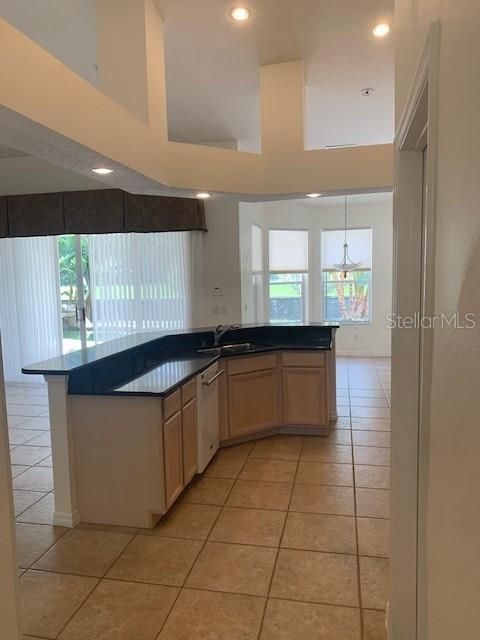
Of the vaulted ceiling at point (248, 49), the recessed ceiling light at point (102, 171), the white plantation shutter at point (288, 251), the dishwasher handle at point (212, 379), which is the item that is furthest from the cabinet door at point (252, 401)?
the white plantation shutter at point (288, 251)

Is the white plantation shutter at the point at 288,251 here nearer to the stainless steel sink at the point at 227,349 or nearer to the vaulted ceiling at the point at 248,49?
the vaulted ceiling at the point at 248,49

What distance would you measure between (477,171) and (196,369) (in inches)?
107

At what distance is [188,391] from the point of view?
10.4 ft

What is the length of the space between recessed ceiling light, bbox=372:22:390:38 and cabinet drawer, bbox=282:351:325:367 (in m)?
2.52

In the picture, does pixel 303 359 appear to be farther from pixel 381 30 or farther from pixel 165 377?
pixel 381 30

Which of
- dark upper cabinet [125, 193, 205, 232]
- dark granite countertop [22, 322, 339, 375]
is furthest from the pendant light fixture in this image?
dark granite countertop [22, 322, 339, 375]

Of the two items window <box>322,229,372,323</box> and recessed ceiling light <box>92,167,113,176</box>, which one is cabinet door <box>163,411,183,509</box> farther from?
window <box>322,229,372,323</box>

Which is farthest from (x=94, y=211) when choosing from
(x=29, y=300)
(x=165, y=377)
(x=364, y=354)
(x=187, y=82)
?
(x=364, y=354)

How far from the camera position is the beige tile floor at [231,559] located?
201cm

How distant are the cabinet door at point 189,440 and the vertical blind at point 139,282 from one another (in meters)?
2.93

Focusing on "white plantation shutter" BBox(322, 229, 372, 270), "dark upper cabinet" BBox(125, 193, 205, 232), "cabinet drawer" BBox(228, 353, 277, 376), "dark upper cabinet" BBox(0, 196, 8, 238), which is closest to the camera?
"cabinet drawer" BBox(228, 353, 277, 376)

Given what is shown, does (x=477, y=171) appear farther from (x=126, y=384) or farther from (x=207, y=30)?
(x=207, y=30)

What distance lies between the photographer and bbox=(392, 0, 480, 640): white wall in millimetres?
780

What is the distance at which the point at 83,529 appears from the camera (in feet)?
9.14
